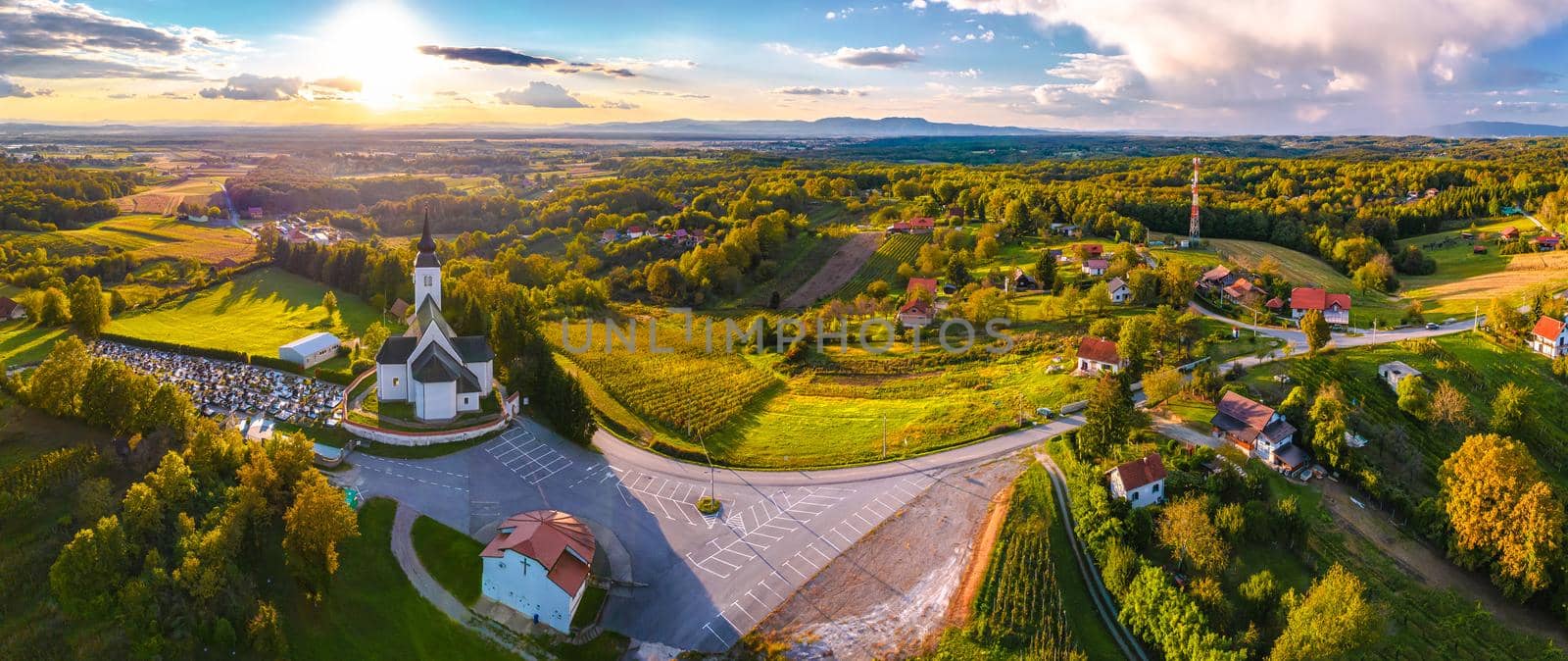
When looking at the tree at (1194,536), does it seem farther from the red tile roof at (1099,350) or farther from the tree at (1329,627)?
the red tile roof at (1099,350)

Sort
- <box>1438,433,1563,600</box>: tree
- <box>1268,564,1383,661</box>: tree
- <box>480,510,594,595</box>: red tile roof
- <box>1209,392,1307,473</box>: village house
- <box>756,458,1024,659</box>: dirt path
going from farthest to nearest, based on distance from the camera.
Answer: <box>1209,392,1307,473</box>: village house, <box>1438,433,1563,600</box>: tree, <box>480,510,594,595</box>: red tile roof, <box>756,458,1024,659</box>: dirt path, <box>1268,564,1383,661</box>: tree

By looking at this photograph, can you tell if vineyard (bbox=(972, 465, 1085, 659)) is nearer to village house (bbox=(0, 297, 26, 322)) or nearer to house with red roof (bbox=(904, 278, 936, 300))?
house with red roof (bbox=(904, 278, 936, 300))

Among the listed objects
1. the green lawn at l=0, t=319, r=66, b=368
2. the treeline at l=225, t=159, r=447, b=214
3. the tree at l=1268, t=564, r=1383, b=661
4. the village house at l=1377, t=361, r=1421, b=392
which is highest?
the treeline at l=225, t=159, r=447, b=214

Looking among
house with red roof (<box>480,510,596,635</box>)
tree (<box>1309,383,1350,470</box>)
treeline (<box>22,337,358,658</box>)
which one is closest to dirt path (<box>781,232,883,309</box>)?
tree (<box>1309,383,1350,470</box>)

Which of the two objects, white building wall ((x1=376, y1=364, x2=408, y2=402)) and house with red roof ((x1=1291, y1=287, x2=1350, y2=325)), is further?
house with red roof ((x1=1291, y1=287, x2=1350, y2=325))

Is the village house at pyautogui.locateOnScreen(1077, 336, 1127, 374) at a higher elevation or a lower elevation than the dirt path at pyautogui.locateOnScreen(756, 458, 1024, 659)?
higher

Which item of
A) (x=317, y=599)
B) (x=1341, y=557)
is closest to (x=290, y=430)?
(x=317, y=599)

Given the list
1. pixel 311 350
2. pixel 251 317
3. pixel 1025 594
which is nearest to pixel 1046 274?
pixel 1025 594

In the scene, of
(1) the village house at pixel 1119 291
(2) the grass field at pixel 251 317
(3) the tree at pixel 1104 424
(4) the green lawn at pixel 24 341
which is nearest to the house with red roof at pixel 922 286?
(1) the village house at pixel 1119 291
